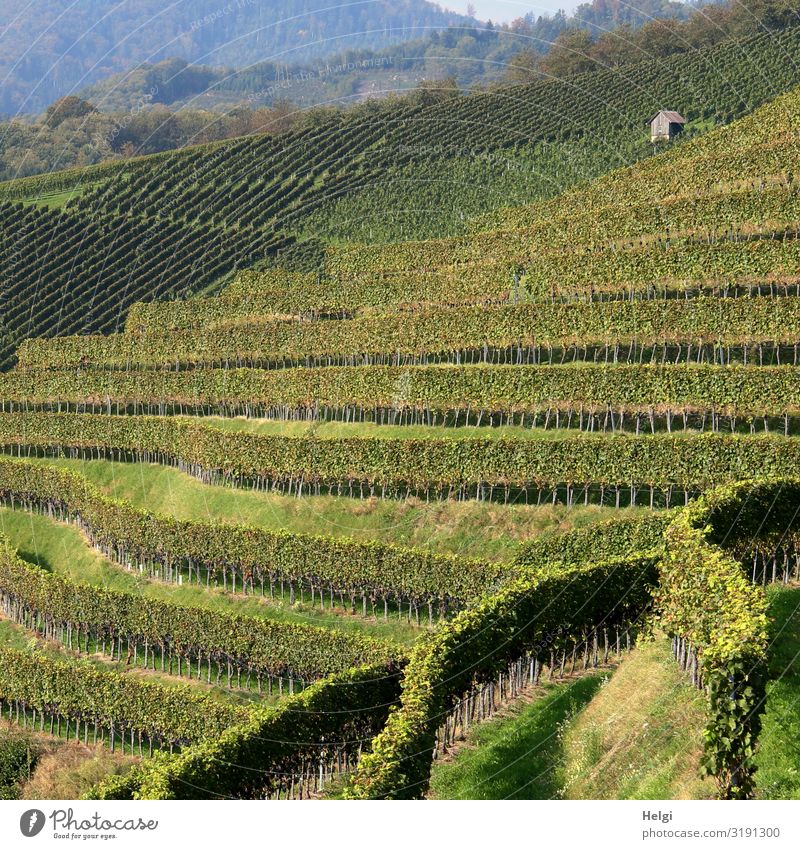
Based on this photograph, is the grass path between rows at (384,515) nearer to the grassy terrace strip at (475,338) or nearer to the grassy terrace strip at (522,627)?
the grassy terrace strip at (522,627)

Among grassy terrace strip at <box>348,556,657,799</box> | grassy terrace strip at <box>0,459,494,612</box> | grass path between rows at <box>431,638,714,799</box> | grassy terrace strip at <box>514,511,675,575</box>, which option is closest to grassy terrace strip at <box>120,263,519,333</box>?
grassy terrace strip at <box>0,459,494,612</box>

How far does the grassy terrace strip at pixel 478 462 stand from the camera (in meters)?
64.9

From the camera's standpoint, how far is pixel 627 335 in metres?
79.1

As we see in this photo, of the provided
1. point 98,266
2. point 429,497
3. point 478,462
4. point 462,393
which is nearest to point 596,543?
point 478,462

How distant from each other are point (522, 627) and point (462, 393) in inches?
1177

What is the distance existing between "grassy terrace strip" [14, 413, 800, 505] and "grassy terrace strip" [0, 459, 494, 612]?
294 inches

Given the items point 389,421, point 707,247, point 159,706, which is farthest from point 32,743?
point 707,247

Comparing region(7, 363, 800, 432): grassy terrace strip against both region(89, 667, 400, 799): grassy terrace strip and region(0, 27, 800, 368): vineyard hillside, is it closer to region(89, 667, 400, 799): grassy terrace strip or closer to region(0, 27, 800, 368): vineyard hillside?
region(0, 27, 800, 368): vineyard hillside

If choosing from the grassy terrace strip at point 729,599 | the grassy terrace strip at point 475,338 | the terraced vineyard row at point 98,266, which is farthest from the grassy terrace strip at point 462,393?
the terraced vineyard row at point 98,266

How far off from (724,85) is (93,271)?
7882 centimetres

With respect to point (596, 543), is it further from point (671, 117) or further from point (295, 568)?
point (671, 117)

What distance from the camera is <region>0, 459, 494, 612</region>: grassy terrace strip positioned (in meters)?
61.8

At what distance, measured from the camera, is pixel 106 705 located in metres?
63.0
